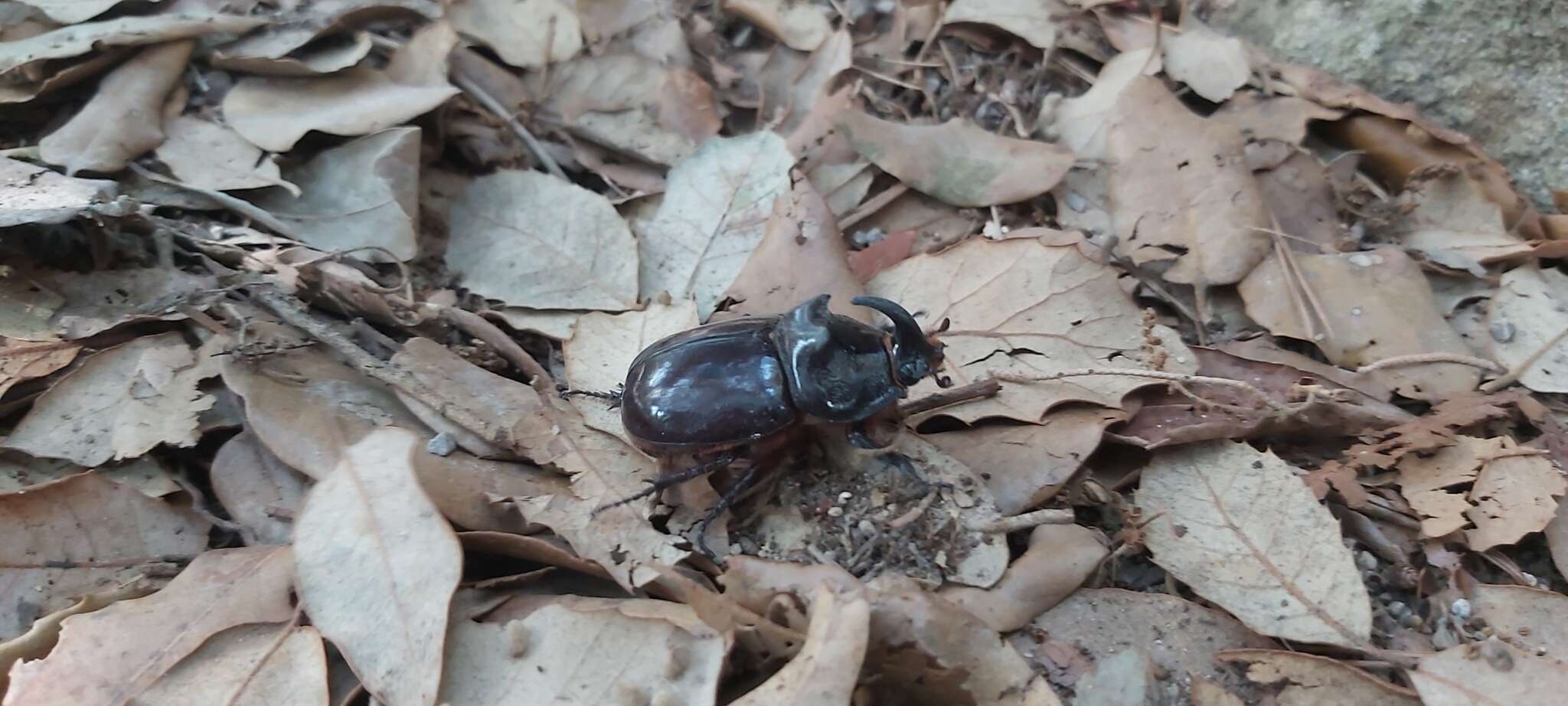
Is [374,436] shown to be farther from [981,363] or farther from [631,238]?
[981,363]

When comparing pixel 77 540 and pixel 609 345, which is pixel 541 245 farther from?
pixel 77 540

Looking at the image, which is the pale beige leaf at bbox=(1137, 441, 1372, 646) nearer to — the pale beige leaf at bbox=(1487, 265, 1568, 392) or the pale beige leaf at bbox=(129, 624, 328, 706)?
the pale beige leaf at bbox=(1487, 265, 1568, 392)

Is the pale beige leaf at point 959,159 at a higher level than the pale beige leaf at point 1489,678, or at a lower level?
higher

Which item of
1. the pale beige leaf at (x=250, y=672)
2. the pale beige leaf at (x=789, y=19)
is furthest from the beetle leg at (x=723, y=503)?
the pale beige leaf at (x=789, y=19)

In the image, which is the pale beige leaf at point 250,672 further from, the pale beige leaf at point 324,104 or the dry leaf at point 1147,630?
the pale beige leaf at point 324,104

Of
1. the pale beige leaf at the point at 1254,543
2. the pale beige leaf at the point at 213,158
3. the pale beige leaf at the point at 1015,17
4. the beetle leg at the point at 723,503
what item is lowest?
the beetle leg at the point at 723,503

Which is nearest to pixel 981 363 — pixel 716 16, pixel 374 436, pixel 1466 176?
pixel 374 436
